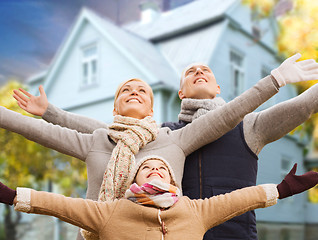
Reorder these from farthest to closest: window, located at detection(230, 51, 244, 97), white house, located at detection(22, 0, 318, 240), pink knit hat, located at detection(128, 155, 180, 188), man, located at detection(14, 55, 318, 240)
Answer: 1. window, located at detection(230, 51, 244, 97)
2. white house, located at detection(22, 0, 318, 240)
3. man, located at detection(14, 55, 318, 240)
4. pink knit hat, located at detection(128, 155, 180, 188)

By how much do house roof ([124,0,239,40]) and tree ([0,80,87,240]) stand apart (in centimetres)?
326

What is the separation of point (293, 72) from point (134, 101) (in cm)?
66

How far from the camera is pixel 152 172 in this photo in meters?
1.54

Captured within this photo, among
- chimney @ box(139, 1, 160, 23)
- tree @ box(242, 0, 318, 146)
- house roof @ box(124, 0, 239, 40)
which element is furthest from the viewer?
chimney @ box(139, 1, 160, 23)

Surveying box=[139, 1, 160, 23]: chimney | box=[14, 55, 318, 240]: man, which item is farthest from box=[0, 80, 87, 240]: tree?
box=[14, 55, 318, 240]: man

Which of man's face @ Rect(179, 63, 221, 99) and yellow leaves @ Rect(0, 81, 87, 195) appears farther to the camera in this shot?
yellow leaves @ Rect(0, 81, 87, 195)

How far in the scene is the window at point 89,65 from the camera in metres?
9.12

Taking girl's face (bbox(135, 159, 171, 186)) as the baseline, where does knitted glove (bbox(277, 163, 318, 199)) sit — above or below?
below

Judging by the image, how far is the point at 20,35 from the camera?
345 inches

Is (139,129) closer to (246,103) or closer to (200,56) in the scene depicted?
(246,103)

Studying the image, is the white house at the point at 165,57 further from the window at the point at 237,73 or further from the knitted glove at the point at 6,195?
the knitted glove at the point at 6,195

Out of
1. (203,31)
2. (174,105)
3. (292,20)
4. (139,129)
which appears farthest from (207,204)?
(203,31)

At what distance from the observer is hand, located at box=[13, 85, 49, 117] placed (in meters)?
1.99

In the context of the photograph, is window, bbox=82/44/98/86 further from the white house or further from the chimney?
the chimney
